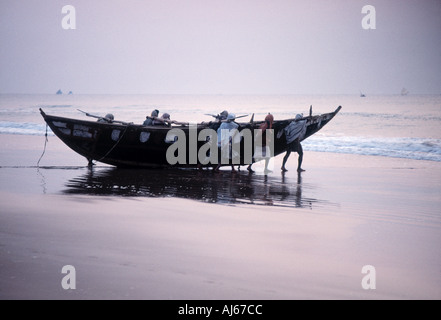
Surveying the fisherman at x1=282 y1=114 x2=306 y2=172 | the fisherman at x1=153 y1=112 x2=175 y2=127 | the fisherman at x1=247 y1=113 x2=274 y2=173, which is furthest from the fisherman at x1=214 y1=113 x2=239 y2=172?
the fisherman at x1=282 y1=114 x2=306 y2=172

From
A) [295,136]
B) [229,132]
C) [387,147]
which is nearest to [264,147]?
[295,136]

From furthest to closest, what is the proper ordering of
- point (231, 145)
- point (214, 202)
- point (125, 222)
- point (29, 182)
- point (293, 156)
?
point (293, 156) < point (231, 145) < point (29, 182) < point (214, 202) < point (125, 222)

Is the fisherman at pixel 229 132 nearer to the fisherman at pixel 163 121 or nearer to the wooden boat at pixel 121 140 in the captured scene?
the wooden boat at pixel 121 140

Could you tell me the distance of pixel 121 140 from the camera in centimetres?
1386

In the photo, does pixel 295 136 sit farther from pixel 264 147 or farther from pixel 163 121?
pixel 163 121

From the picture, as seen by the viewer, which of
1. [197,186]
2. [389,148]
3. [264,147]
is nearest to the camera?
[197,186]

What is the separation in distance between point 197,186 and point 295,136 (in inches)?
166

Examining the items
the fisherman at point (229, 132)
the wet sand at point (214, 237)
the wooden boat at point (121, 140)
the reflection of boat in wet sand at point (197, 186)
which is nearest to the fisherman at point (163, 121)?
the wooden boat at point (121, 140)

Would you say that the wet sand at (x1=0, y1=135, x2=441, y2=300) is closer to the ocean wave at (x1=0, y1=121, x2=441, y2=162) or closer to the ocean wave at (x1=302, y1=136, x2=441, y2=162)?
the ocean wave at (x1=302, y1=136, x2=441, y2=162)

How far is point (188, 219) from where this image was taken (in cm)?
802

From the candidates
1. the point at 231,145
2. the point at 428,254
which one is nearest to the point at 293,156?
the point at 231,145

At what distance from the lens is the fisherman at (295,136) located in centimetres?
1454
